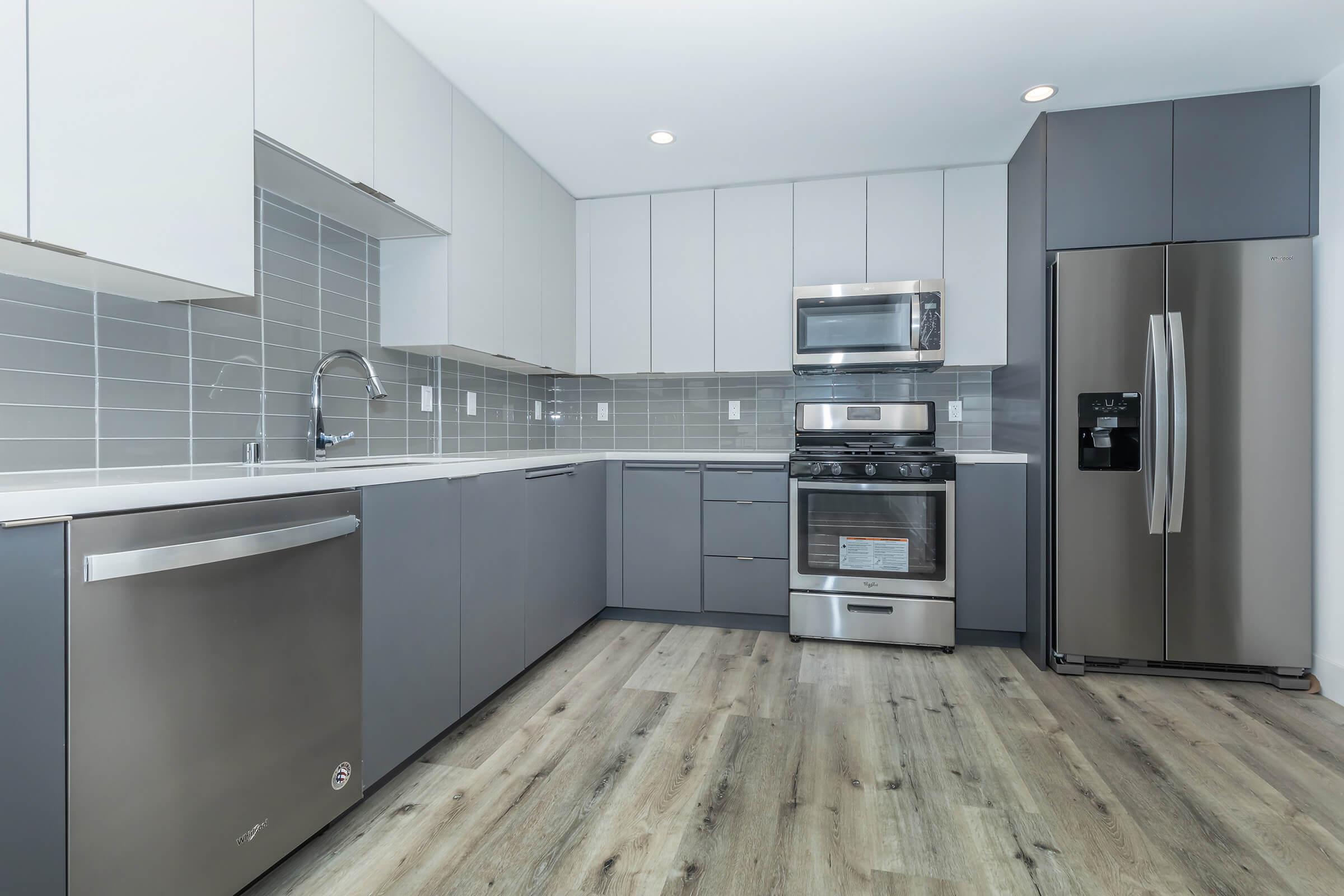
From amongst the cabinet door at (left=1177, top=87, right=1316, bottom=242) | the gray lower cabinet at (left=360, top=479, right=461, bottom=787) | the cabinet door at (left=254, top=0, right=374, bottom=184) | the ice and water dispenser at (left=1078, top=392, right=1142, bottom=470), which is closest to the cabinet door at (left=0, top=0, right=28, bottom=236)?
the cabinet door at (left=254, top=0, right=374, bottom=184)

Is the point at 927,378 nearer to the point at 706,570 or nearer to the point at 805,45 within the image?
the point at 706,570

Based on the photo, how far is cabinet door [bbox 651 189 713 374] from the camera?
350cm

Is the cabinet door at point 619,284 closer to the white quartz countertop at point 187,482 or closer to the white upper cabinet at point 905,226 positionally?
the white upper cabinet at point 905,226

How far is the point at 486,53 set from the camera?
2219 millimetres

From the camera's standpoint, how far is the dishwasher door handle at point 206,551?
0.97 m

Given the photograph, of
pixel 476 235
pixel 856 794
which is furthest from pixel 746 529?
pixel 476 235

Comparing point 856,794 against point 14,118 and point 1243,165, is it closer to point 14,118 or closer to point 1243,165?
point 14,118

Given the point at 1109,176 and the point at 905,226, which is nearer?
the point at 1109,176

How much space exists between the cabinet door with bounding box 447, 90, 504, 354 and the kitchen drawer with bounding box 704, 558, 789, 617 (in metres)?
1.49

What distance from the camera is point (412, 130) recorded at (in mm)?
2133

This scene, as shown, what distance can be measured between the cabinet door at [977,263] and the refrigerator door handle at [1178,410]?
740 millimetres

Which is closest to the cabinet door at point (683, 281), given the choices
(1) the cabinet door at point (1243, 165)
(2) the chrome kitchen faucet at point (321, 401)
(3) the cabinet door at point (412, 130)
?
(3) the cabinet door at point (412, 130)

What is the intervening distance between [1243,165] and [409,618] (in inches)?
134

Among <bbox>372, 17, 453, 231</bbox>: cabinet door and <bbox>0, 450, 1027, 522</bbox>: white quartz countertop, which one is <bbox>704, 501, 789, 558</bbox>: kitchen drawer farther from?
<bbox>372, 17, 453, 231</bbox>: cabinet door
